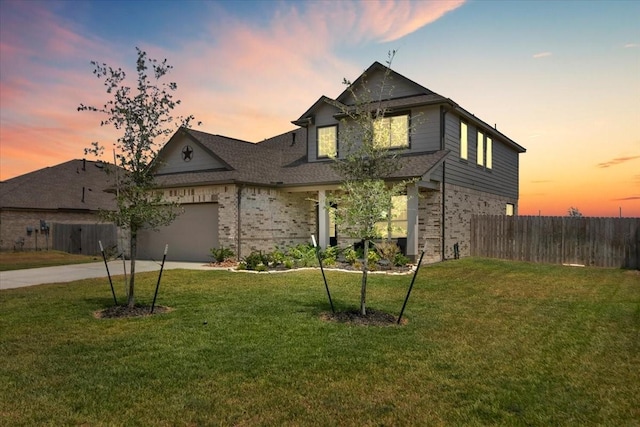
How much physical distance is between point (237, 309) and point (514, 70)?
13.1 metres

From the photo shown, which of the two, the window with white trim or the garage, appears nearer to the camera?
the garage

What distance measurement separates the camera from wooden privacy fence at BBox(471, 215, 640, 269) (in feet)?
56.7

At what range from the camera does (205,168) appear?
2091cm

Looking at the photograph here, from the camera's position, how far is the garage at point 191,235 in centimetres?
1973

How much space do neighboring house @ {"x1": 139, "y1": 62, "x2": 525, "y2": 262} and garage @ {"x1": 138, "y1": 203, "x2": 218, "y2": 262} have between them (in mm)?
46

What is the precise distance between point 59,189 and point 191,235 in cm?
1850

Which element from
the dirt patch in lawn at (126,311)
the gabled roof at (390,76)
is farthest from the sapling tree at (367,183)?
the gabled roof at (390,76)

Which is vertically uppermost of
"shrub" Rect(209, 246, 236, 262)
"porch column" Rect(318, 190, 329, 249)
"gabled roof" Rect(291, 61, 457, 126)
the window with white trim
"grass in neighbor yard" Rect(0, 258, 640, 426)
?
"gabled roof" Rect(291, 61, 457, 126)

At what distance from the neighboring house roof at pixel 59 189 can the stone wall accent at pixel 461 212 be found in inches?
861

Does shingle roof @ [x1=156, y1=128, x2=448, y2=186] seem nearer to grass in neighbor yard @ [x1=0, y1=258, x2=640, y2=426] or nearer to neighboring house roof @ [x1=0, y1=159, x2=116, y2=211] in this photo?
grass in neighbor yard @ [x1=0, y1=258, x2=640, y2=426]

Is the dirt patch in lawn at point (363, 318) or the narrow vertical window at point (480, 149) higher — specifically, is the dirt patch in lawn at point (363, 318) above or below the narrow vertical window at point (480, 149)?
below

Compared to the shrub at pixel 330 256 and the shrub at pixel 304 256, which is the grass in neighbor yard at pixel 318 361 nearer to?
the shrub at pixel 330 256

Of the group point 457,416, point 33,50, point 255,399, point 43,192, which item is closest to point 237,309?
point 255,399

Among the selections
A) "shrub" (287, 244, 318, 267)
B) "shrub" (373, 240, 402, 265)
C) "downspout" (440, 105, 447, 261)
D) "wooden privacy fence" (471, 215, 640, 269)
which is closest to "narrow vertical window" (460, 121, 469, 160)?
"downspout" (440, 105, 447, 261)
